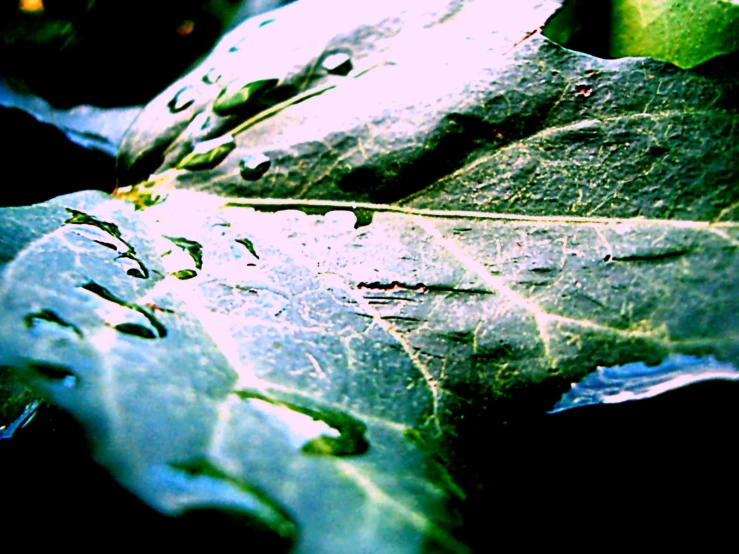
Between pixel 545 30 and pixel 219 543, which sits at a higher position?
pixel 545 30

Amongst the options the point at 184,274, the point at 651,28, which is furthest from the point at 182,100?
the point at 651,28

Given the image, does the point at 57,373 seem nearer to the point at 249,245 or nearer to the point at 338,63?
the point at 249,245

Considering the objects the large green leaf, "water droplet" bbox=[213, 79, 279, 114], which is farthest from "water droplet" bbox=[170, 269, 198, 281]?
"water droplet" bbox=[213, 79, 279, 114]

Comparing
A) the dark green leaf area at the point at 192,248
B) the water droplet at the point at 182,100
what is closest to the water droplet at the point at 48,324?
the dark green leaf area at the point at 192,248

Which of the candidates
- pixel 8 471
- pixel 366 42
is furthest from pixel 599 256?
pixel 8 471

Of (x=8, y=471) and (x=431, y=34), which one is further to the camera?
(x=431, y=34)

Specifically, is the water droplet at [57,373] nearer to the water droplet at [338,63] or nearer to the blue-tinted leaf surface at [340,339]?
the blue-tinted leaf surface at [340,339]

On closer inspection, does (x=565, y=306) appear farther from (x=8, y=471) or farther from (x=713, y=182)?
(x=8, y=471)
